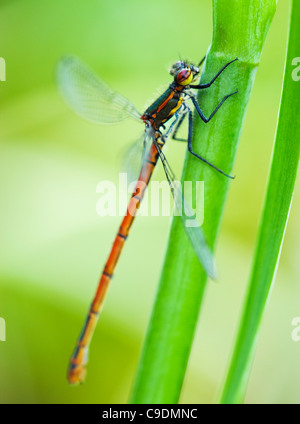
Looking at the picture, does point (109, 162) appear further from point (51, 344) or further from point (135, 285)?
point (51, 344)

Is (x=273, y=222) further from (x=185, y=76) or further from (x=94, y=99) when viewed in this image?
(x=94, y=99)

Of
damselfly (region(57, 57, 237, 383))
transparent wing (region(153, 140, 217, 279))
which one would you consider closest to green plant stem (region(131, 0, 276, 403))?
transparent wing (region(153, 140, 217, 279))

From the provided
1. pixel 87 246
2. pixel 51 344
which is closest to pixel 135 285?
pixel 87 246

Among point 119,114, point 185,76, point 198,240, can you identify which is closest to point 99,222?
point 119,114

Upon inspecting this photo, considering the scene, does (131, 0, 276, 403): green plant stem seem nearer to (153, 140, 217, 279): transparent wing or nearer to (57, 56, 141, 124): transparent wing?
(153, 140, 217, 279): transparent wing

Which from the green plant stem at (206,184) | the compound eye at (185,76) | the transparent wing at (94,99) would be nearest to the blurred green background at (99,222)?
the transparent wing at (94,99)

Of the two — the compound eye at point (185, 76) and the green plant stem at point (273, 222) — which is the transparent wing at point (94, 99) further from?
the green plant stem at point (273, 222)

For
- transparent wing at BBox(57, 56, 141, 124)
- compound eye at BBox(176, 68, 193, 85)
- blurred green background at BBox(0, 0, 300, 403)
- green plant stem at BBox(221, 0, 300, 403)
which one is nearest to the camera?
green plant stem at BBox(221, 0, 300, 403)
